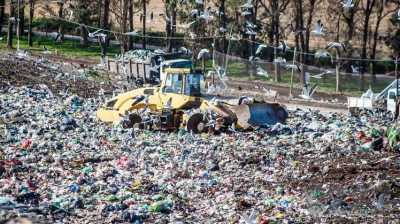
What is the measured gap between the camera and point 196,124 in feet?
52.0

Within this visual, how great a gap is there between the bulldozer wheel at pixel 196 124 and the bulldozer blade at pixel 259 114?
76 centimetres

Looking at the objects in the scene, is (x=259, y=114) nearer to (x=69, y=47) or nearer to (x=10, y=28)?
(x=10, y=28)

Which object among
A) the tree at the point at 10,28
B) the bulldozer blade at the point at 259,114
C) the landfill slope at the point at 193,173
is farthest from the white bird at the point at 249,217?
the tree at the point at 10,28

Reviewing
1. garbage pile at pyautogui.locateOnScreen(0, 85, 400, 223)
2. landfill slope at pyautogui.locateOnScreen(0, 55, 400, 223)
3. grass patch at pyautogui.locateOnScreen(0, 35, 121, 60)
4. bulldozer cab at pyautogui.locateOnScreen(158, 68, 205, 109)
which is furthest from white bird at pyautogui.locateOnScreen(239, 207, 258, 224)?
grass patch at pyautogui.locateOnScreen(0, 35, 121, 60)

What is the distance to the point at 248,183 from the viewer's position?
10.6 m

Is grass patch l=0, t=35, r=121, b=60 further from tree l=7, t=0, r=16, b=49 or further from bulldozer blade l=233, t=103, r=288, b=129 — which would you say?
bulldozer blade l=233, t=103, r=288, b=129

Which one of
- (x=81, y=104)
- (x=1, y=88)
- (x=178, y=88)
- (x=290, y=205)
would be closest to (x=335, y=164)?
(x=290, y=205)

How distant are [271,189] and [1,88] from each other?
15112mm

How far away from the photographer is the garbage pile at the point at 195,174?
891cm

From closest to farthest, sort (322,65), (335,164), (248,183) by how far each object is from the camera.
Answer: (248,183) → (335,164) → (322,65)

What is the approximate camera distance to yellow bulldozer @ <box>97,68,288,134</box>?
1574 centimetres

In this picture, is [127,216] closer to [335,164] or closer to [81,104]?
[335,164]

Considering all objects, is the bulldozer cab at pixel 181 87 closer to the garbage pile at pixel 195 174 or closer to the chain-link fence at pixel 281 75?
the garbage pile at pixel 195 174

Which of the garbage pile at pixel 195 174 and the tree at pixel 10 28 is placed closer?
the garbage pile at pixel 195 174
